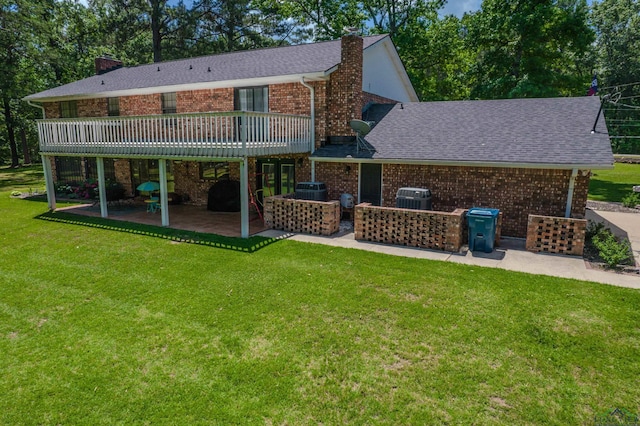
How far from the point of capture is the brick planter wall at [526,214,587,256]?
8.88 metres

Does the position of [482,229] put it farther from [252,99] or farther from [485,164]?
[252,99]

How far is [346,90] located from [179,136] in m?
5.65

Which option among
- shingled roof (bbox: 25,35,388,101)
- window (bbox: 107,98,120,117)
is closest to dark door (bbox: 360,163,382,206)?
shingled roof (bbox: 25,35,388,101)

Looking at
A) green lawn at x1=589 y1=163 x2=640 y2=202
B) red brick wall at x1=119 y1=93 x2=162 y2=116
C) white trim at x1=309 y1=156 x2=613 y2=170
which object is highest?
red brick wall at x1=119 y1=93 x2=162 y2=116

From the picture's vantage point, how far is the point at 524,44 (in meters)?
22.4

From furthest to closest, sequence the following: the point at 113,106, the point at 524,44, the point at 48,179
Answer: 1. the point at 524,44
2. the point at 113,106
3. the point at 48,179

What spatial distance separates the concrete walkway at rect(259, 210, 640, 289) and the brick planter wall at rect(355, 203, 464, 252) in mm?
243

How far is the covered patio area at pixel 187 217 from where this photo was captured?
1178 cm

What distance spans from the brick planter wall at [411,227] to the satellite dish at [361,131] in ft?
9.33

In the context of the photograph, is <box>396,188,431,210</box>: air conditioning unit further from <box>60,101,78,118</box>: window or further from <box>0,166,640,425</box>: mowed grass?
<box>60,101,78,118</box>: window

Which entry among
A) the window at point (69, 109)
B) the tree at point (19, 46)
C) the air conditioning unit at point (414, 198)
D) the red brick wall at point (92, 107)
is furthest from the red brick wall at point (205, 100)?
the tree at point (19, 46)

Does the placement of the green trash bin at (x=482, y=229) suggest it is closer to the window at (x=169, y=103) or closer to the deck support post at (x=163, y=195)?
the deck support post at (x=163, y=195)

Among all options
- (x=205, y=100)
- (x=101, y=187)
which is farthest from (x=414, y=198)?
(x=101, y=187)

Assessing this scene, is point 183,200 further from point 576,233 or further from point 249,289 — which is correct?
point 576,233
